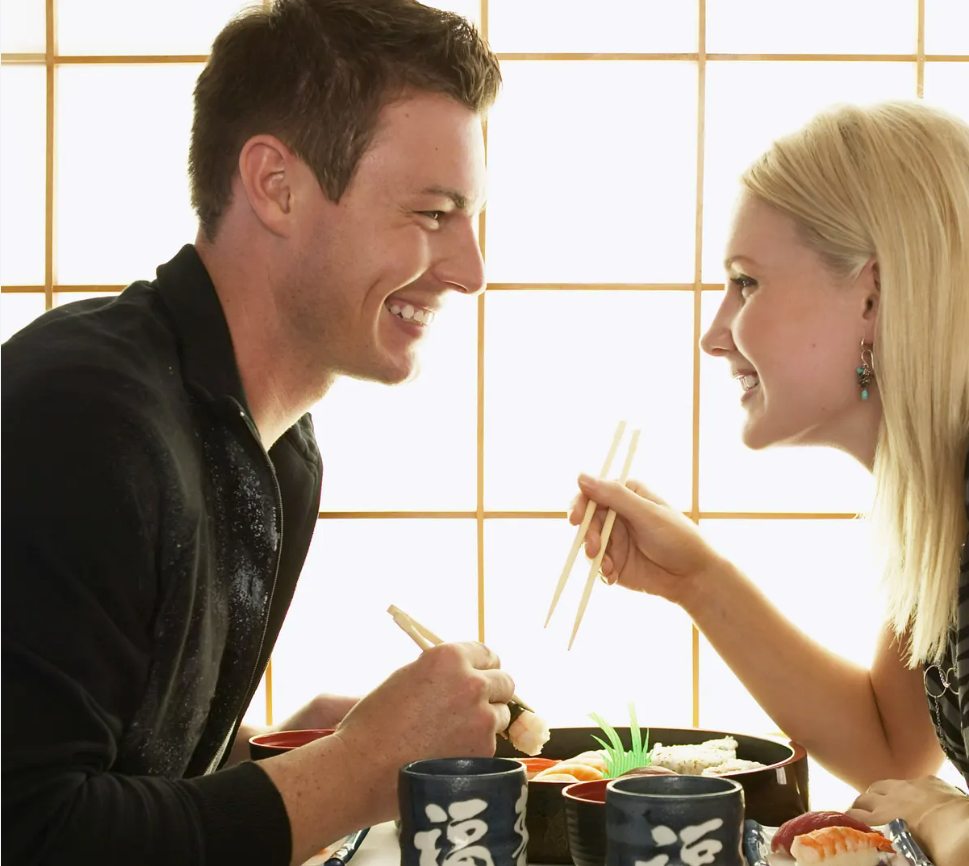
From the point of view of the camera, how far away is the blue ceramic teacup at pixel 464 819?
901mm

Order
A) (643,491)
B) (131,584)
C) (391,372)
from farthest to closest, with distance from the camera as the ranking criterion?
1. (643,491)
2. (391,372)
3. (131,584)

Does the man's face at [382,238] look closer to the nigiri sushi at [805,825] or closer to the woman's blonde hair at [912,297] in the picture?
the woman's blonde hair at [912,297]

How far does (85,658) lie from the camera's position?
3.11 ft

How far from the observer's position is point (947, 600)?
1.44 meters

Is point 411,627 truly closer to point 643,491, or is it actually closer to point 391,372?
point 391,372

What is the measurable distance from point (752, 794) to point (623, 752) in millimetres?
173

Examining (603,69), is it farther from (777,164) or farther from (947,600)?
(947,600)

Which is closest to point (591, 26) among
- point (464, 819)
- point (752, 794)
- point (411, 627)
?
point (411, 627)

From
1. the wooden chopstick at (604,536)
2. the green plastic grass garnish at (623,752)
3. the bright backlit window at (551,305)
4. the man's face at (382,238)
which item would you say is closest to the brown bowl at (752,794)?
the green plastic grass garnish at (623,752)

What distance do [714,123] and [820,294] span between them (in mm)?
1227

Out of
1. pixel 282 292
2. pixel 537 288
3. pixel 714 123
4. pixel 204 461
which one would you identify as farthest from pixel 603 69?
pixel 204 461

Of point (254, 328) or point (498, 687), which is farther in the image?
point (254, 328)

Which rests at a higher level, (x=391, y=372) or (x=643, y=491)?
(x=391, y=372)

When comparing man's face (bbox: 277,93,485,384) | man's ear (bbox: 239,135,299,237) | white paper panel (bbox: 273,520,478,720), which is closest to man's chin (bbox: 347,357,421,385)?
man's face (bbox: 277,93,485,384)
